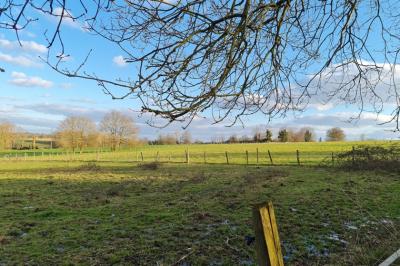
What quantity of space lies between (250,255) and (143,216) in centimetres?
466

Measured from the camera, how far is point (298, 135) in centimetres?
11212

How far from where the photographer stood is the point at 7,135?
359ft

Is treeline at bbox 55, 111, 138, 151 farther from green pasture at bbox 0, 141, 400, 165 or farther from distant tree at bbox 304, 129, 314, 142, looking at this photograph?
distant tree at bbox 304, 129, 314, 142

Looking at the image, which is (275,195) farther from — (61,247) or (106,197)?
(61,247)

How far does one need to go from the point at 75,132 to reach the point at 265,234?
344ft

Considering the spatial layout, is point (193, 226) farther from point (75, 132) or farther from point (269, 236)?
point (75, 132)

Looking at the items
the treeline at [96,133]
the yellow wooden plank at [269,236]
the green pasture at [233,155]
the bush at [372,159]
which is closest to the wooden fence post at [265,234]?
the yellow wooden plank at [269,236]

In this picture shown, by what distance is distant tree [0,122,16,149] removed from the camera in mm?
107000

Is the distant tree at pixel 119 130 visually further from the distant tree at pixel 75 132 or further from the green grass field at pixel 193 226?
the green grass field at pixel 193 226

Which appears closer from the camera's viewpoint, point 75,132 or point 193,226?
point 193,226

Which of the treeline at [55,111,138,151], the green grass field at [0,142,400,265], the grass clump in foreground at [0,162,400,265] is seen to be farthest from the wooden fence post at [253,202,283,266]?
the treeline at [55,111,138,151]

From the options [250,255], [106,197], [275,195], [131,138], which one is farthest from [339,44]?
[131,138]

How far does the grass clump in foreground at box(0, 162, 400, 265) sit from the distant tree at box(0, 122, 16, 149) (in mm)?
102836

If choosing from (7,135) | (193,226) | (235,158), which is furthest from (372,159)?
(7,135)
